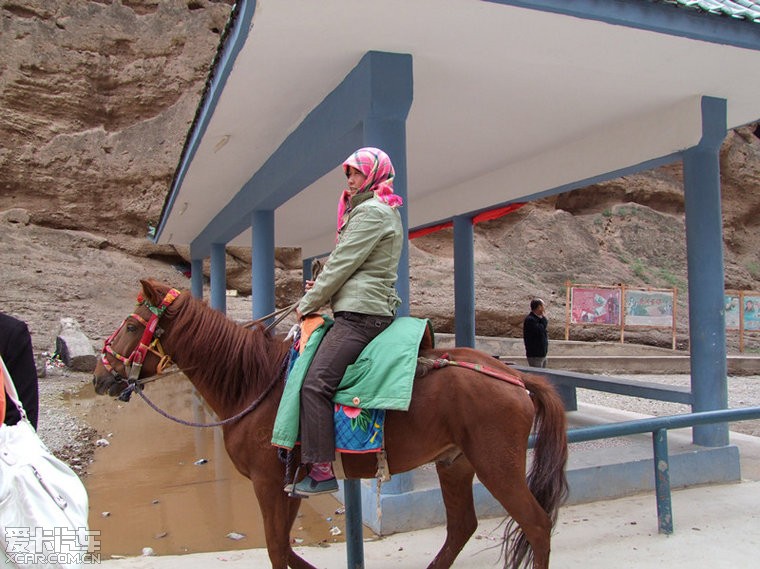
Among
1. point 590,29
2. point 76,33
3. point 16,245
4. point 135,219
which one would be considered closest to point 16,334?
point 590,29

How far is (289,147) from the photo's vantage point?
591 centimetres

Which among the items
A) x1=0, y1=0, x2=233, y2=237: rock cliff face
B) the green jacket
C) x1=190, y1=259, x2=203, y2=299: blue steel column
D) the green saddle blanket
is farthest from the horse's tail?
x1=0, y1=0, x2=233, y2=237: rock cliff face

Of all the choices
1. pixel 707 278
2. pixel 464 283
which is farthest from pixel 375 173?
pixel 464 283

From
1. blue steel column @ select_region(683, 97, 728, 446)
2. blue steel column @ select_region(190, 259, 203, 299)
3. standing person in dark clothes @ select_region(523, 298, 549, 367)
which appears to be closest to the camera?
blue steel column @ select_region(683, 97, 728, 446)

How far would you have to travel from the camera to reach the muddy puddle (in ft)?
13.1

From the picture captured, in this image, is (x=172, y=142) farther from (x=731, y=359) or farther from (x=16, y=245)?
(x=731, y=359)

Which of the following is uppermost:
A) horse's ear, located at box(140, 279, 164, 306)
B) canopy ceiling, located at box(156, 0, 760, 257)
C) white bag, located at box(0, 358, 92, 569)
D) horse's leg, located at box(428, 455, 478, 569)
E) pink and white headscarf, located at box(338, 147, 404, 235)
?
canopy ceiling, located at box(156, 0, 760, 257)

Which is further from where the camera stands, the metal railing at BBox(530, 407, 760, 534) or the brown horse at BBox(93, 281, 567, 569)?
the metal railing at BBox(530, 407, 760, 534)

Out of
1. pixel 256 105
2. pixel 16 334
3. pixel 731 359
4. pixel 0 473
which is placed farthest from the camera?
pixel 731 359

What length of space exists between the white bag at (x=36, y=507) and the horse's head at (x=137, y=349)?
967mm

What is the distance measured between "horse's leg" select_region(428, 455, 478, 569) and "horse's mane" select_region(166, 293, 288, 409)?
112 cm

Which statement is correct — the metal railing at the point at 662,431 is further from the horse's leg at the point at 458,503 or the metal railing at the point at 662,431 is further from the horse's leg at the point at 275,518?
the horse's leg at the point at 275,518

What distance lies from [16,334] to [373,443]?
1.58 m

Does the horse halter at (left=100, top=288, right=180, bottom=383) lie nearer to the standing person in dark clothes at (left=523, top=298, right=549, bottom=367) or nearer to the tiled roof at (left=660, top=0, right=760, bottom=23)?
→ the tiled roof at (left=660, top=0, right=760, bottom=23)
